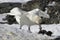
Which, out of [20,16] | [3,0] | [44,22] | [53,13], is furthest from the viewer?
[3,0]

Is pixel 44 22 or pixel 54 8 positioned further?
pixel 54 8

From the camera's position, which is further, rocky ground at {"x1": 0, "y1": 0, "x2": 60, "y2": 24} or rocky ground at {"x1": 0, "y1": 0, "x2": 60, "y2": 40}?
rocky ground at {"x1": 0, "y1": 0, "x2": 60, "y2": 24}

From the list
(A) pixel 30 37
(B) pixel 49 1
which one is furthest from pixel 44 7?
(A) pixel 30 37

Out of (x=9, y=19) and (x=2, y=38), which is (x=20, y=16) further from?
(x=9, y=19)

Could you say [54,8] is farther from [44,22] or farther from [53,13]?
[44,22]

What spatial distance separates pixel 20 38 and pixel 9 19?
11.4 feet

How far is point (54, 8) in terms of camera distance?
9211mm

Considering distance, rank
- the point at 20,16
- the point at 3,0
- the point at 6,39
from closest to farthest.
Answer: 1. the point at 6,39
2. the point at 20,16
3. the point at 3,0

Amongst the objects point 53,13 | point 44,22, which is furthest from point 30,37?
point 53,13

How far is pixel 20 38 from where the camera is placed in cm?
453

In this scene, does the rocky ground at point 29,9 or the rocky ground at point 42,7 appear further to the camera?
the rocky ground at point 42,7

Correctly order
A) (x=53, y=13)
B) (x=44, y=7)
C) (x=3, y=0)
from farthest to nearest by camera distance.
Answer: (x=3, y=0) < (x=44, y=7) < (x=53, y=13)

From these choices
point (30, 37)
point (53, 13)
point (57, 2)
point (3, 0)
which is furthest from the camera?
point (3, 0)

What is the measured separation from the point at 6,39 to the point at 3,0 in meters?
6.82
